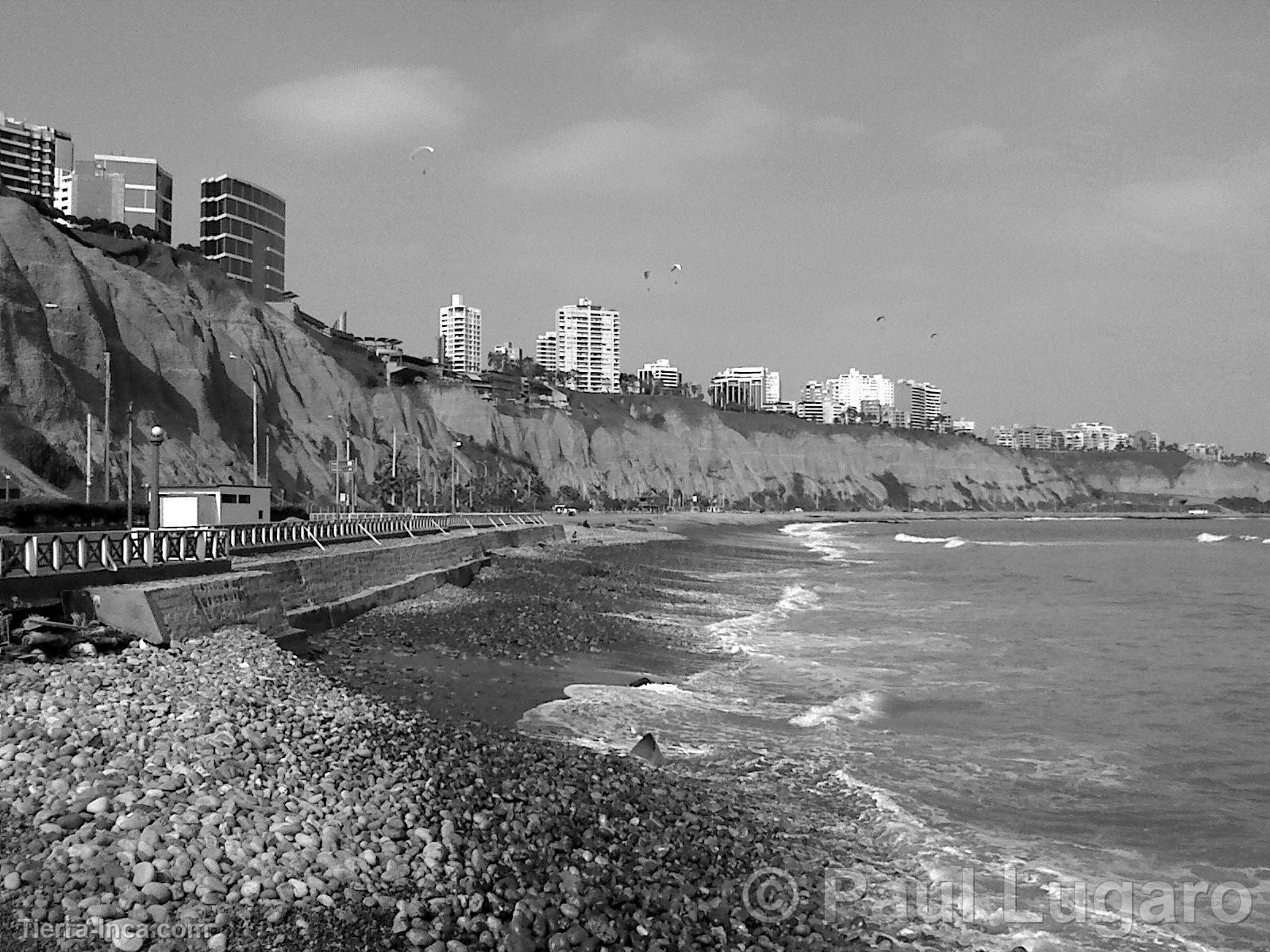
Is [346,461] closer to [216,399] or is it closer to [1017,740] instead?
[216,399]

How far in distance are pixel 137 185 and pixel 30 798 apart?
14442cm

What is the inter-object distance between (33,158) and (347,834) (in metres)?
154

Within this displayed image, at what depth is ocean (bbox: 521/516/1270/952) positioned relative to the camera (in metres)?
9.62

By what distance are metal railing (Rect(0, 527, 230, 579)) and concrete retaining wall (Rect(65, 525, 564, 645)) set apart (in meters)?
1.15

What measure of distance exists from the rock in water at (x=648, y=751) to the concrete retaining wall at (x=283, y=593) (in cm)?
679

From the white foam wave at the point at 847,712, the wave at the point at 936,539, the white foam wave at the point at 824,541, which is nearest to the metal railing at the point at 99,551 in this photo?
the white foam wave at the point at 847,712

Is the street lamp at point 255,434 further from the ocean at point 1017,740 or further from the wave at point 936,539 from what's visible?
the wave at point 936,539

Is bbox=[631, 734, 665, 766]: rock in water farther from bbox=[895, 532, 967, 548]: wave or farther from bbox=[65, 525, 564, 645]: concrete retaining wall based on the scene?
bbox=[895, 532, 967, 548]: wave

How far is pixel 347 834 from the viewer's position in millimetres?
7898

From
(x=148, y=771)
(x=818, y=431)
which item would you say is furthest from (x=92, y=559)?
(x=818, y=431)

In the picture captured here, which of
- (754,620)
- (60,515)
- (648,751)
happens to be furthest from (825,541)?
(648,751)

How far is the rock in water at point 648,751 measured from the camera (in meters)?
12.8

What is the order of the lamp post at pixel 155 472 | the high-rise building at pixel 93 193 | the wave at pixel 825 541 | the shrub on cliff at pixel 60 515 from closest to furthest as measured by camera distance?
the lamp post at pixel 155 472
the shrub on cliff at pixel 60 515
the wave at pixel 825 541
the high-rise building at pixel 93 193

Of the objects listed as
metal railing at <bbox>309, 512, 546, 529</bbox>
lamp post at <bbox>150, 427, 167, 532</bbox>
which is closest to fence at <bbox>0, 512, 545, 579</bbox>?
lamp post at <bbox>150, 427, 167, 532</bbox>
